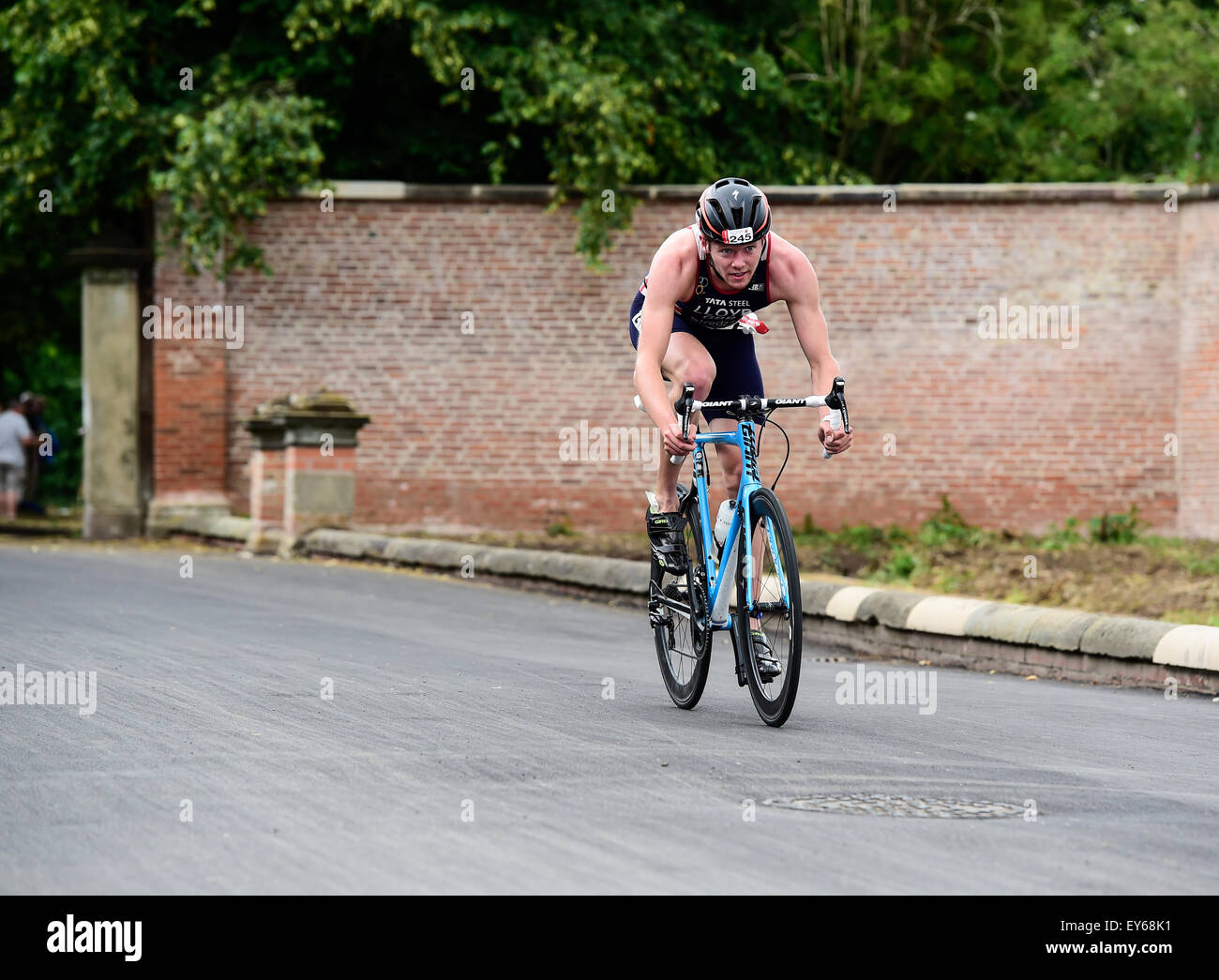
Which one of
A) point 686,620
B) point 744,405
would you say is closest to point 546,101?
point 686,620

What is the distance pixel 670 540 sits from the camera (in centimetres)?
727

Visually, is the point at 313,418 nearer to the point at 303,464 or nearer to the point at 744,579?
the point at 303,464

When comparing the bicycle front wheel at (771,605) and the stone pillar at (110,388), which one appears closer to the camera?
the bicycle front wheel at (771,605)

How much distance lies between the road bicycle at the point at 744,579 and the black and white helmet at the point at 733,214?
583mm

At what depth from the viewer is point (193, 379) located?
19.5 meters

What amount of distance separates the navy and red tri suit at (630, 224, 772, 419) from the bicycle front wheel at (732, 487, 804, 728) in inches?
20.4

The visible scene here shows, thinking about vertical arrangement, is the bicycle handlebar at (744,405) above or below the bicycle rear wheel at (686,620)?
above

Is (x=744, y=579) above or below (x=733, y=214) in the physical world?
below

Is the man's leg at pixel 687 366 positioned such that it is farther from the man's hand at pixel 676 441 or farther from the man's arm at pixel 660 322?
the man's hand at pixel 676 441

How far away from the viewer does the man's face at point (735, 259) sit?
671 centimetres

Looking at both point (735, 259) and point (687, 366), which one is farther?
point (687, 366)

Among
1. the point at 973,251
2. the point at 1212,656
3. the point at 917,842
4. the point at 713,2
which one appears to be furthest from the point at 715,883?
the point at 713,2

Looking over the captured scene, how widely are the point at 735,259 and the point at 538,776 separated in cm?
223

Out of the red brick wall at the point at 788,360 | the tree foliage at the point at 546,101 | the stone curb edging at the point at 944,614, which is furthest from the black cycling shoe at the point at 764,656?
the red brick wall at the point at 788,360
